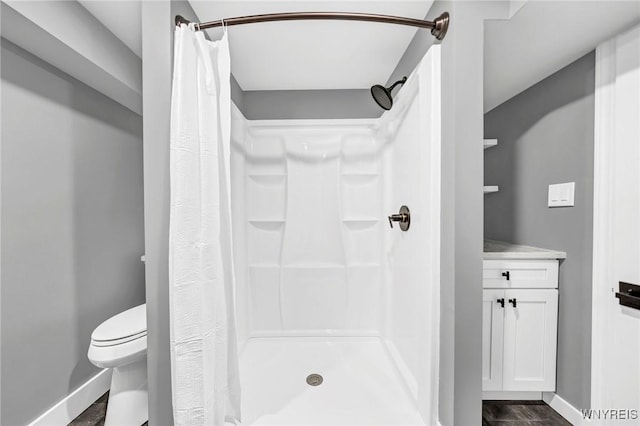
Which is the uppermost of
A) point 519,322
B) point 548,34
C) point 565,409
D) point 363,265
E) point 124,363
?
point 548,34

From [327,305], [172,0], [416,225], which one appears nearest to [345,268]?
[327,305]

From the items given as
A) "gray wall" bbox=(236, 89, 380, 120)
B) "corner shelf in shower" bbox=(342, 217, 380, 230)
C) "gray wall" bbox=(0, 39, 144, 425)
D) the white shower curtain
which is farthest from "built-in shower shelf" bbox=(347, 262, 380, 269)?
"gray wall" bbox=(0, 39, 144, 425)

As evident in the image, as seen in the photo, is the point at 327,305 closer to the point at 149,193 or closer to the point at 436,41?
the point at 149,193

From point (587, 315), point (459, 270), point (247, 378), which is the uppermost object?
point (459, 270)

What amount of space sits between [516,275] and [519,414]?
0.81 m

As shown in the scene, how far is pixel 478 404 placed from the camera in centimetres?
129

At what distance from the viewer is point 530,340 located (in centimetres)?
171

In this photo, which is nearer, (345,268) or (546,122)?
(546,122)

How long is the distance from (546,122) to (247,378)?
2541mm

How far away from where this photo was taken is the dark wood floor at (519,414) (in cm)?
163

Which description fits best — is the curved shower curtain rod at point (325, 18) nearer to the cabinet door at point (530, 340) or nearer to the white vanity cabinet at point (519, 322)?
the white vanity cabinet at point (519, 322)

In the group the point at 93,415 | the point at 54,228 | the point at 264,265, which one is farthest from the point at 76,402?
the point at 264,265

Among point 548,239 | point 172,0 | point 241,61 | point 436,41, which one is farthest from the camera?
point 241,61

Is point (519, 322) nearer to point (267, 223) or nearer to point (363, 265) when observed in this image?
point (363, 265)
